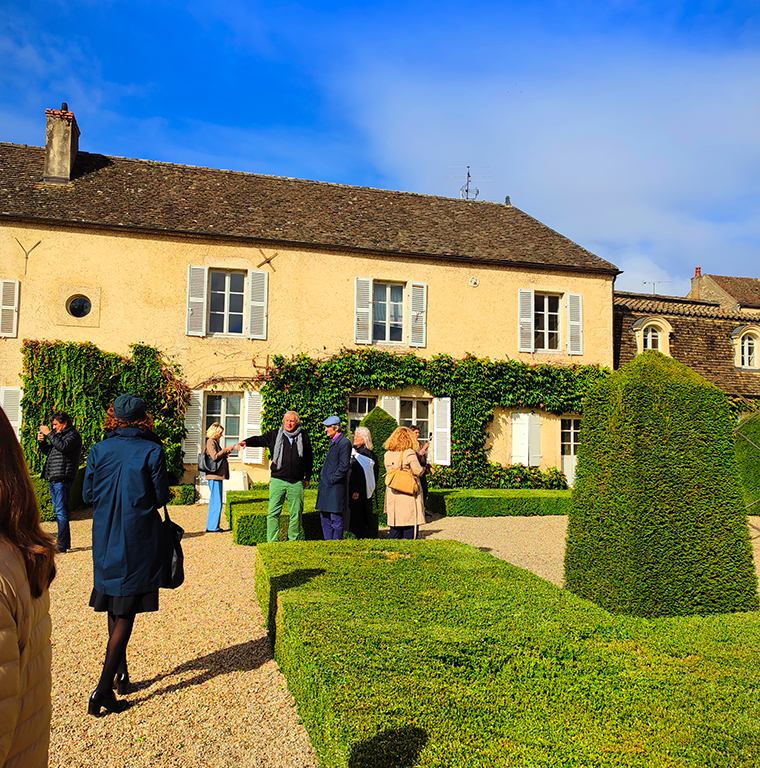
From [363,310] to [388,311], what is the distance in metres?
0.74

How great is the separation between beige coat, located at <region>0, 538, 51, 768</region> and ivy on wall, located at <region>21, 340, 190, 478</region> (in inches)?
448

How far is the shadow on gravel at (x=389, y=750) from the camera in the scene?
2273 mm

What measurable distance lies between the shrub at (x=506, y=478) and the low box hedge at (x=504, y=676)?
392 inches

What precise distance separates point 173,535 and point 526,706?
2.24m

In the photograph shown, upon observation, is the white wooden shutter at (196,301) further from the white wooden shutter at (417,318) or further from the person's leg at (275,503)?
the person's leg at (275,503)

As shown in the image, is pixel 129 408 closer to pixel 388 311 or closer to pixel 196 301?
pixel 196 301

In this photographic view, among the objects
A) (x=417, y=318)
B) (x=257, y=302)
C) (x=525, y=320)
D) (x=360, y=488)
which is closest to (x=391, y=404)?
(x=417, y=318)

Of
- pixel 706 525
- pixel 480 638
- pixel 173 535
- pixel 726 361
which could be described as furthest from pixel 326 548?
pixel 726 361

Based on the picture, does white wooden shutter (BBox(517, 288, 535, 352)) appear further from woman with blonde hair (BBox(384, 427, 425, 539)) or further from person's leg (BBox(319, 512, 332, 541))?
person's leg (BBox(319, 512, 332, 541))

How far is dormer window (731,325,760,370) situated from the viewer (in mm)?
18219

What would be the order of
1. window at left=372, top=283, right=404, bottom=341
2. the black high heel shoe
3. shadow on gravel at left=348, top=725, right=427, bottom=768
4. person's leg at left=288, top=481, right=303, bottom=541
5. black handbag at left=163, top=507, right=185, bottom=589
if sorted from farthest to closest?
1. window at left=372, top=283, right=404, bottom=341
2. person's leg at left=288, top=481, right=303, bottom=541
3. black handbag at left=163, top=507, right=185, bottom=589
4. the black high heel shoe
5. shadow on gravel at left=348, top=725, right=427, bottom=768

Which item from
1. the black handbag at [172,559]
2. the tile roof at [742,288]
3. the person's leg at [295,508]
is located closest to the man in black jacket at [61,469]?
the person's leg at [295,508]

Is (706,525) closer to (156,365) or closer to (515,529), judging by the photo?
(515,529)

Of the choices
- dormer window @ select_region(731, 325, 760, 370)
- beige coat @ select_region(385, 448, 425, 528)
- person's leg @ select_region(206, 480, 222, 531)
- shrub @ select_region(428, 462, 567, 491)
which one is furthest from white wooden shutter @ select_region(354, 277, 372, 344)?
dormer window @ select_region(731, 325, 760, 370)
